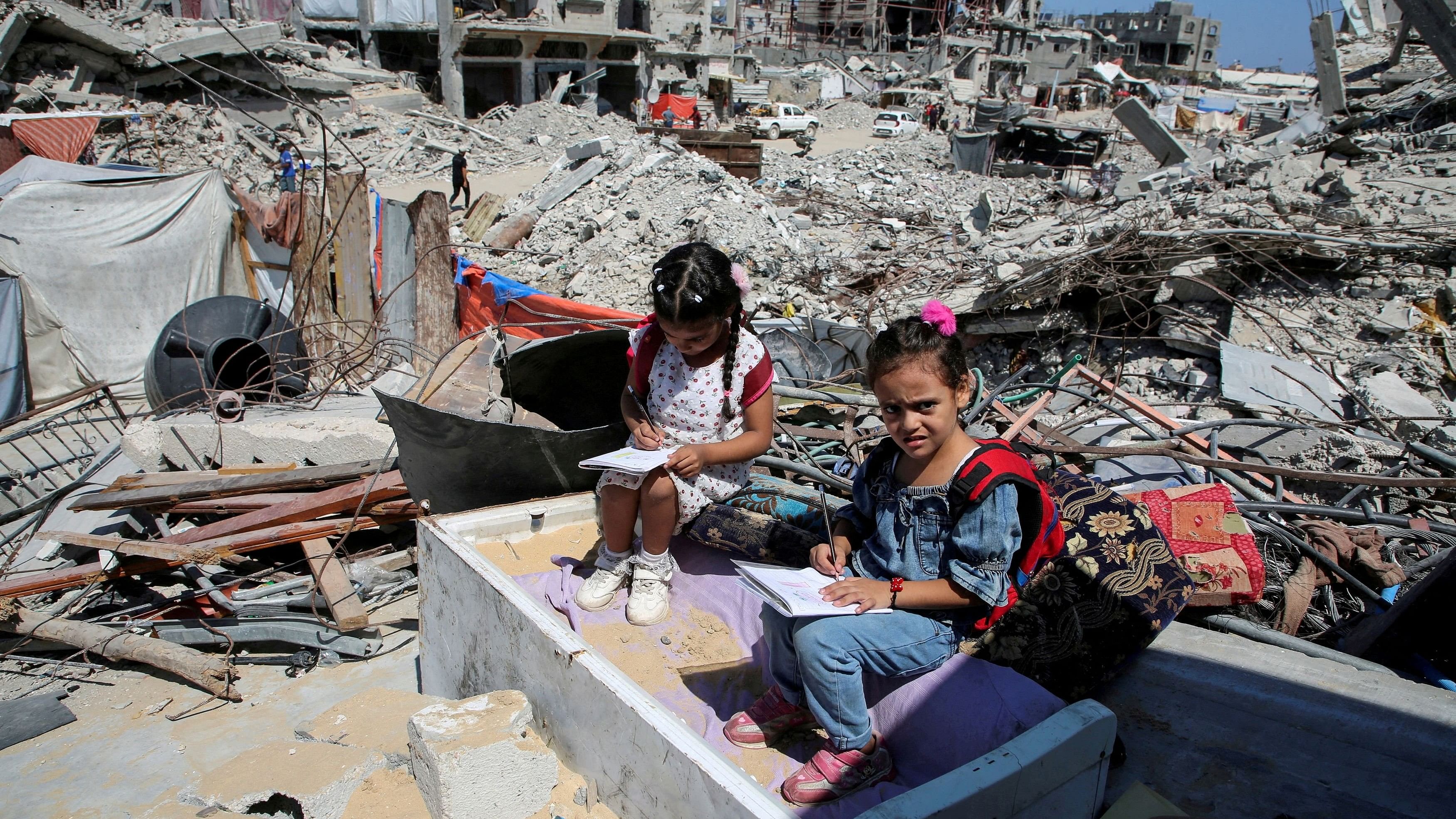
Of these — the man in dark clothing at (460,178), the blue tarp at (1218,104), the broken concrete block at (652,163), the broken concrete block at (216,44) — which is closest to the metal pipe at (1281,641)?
the broken concrete block at (652,163)

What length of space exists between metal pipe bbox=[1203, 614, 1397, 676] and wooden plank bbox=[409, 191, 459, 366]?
23.9ft

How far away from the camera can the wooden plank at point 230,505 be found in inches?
192

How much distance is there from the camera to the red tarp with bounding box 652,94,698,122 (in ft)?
109

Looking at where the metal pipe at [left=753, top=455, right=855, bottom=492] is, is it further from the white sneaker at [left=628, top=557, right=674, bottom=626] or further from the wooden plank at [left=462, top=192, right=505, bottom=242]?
the wooden plank at [left=462, top=192, right=505, bottom=242]

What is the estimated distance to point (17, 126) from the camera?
45.9 ft

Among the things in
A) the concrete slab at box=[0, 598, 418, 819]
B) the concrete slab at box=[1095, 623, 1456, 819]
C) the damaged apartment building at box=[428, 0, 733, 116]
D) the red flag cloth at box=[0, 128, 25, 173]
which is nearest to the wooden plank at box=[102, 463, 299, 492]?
the concrete slab at box=[0, 598, 418, 819]

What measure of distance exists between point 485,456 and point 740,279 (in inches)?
55.3

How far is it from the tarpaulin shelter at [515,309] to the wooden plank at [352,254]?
3.23 ft

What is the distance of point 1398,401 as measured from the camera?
16.0 feet

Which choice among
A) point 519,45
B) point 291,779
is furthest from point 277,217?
point 519,45

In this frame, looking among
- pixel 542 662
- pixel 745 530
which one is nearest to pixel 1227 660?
pixel 745 530

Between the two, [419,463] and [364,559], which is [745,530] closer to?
[419,463]

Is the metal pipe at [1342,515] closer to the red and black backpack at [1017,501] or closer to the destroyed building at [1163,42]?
the red and black backpack at [1017,501]

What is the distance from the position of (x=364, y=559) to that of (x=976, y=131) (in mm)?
27203
